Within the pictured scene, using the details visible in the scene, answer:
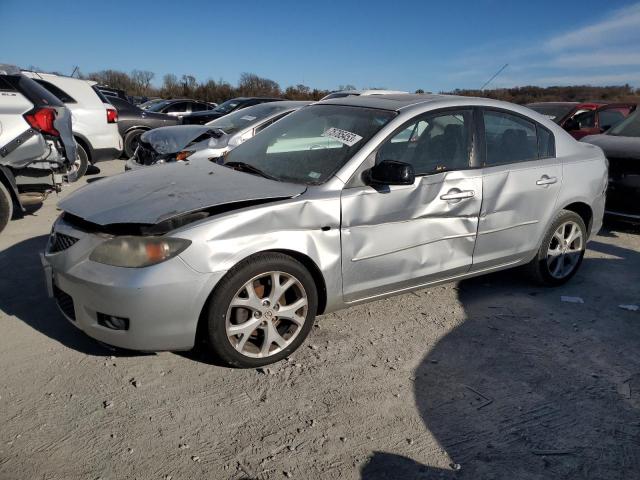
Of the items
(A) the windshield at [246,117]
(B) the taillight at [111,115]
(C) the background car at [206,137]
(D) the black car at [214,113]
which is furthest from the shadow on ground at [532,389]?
(D) the black car at [214,113]

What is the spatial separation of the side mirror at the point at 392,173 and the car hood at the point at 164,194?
0.48m

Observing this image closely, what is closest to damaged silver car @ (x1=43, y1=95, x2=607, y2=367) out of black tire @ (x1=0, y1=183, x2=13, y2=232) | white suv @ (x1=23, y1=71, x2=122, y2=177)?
black tire @ (x1=0, y1=183, x2=13, y2=232)

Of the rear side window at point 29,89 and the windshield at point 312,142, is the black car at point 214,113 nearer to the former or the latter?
the rear side window at point 29,89

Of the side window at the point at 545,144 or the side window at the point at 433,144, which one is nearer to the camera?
the side window at the point at 433,144

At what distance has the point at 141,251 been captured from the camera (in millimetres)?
2787

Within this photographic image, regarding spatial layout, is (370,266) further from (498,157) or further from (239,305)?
(498,157)

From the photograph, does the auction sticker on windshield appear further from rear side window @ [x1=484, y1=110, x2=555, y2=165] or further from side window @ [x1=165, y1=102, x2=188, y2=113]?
side window @ [x1=165, y1=102, x2=188, y2=113]

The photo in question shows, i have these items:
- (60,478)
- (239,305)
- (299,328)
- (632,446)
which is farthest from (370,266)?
(60,478)

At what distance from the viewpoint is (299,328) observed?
3.23 metres

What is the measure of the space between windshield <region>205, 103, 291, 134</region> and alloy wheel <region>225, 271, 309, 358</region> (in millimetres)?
4476

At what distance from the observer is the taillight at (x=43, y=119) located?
215 inches

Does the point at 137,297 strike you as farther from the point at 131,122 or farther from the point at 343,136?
the point at 131,122

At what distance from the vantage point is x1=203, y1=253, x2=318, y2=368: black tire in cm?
288

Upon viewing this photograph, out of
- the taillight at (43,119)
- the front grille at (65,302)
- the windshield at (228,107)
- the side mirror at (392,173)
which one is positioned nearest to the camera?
the front grille at (65,302)
